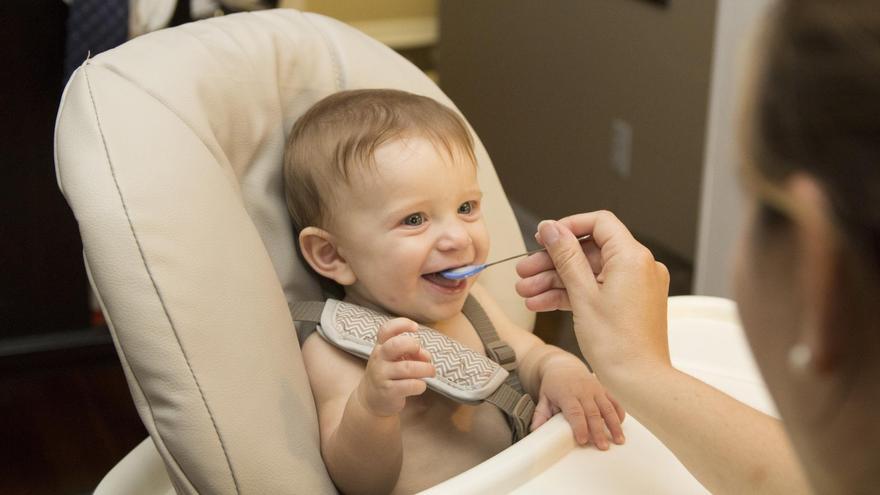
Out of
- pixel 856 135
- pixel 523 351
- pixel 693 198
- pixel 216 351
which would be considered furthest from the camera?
pixel 693 198

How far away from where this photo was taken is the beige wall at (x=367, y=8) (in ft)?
10.5

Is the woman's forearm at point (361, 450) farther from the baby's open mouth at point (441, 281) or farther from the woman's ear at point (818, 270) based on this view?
the woman's ear at point (818, 270)

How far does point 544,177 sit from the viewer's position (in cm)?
311

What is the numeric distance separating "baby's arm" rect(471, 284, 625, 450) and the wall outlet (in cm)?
154

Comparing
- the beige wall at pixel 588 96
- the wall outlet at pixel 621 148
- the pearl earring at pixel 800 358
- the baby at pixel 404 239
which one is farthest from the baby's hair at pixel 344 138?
the wall outlet at pixel 621 148

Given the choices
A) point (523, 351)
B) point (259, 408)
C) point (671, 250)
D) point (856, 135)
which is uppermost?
point (856, 135)

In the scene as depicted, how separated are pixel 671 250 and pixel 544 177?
1.75 feet

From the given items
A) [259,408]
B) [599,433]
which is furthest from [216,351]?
[599,433]

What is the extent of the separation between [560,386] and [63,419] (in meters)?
1.55

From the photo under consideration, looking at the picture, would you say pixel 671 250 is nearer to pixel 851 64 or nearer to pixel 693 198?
pixel 693 198

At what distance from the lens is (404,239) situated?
45.1 inches

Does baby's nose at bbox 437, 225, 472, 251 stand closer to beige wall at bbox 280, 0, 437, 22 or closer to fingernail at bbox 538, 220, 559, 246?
fingernail at bbox 538, 220, 559, 246

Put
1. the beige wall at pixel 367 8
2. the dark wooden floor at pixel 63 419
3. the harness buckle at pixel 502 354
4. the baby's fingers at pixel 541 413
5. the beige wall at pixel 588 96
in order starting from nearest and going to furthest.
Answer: the baby's fingers at pixel 541 413, the harness buckle at pixel 502 354, the dark wooden floor at pixel 63 419, the beige wall at pixel 588 96, the beige wall at pixel 367 8

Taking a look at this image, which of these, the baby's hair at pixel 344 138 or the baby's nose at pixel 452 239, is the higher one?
the baby's hair at pixel 344 138
